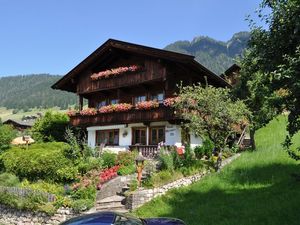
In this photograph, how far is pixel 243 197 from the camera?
52.5 ft

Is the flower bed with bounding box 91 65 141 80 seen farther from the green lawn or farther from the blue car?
the blue car

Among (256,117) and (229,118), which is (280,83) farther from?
(256,117)

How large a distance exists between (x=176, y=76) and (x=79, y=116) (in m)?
9.51

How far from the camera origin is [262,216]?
526 inches

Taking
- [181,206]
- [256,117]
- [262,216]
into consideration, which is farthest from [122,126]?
[262,216]

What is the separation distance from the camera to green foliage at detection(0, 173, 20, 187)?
23.7 metres

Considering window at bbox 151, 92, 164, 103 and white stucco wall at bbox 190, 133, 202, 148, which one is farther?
window at bbox 151, 92, 164, 103

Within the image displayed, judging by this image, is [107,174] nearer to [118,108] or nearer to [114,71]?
[118,108]

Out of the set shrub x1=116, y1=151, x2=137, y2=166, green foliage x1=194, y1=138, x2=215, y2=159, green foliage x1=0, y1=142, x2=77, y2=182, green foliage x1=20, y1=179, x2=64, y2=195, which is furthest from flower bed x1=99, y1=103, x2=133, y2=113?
green foliage x1=20, y1=179, x2=64, y2=195

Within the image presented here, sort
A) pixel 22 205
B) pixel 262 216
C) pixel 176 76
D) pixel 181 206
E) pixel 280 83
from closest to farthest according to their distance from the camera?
1. pixel 280 83
2. pixel 262 216
3. pixel 181 206
4. pixel 22 205
5. pixel 176 76

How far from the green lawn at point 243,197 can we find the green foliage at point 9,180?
963 cm

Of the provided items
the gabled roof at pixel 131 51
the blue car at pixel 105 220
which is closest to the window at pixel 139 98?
the gabled roof at pixel 131 51

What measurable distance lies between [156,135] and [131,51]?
6954 mm

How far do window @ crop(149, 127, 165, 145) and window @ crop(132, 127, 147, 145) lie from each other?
798 millimetres
